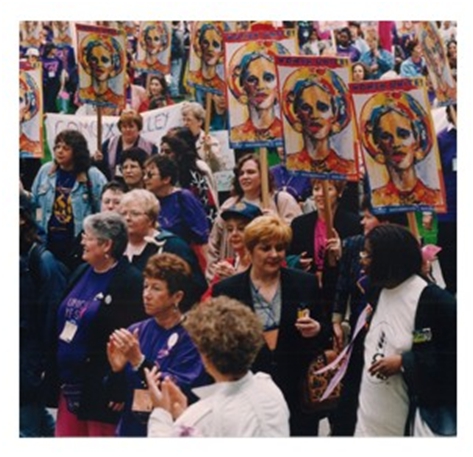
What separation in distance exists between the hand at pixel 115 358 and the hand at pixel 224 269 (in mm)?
684

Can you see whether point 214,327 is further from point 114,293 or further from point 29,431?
point 29,431

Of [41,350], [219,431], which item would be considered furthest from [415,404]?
[41,350]

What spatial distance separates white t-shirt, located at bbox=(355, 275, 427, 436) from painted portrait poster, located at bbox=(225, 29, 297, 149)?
1063 mm

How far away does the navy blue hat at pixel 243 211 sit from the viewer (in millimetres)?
5516

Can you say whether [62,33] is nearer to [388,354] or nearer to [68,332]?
[68,332]

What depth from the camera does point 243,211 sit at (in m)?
5.52

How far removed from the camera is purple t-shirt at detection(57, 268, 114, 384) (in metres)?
5.51

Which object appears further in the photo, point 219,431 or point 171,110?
point 171,110

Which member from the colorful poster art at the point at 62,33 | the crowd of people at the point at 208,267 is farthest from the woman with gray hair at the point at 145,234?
the colorful poster art at the point at 62,33

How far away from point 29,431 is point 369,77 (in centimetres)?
270

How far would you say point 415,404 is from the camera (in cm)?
545

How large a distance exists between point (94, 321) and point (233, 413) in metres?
0.93

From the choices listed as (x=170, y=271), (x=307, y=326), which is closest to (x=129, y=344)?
(x=170, y=271)

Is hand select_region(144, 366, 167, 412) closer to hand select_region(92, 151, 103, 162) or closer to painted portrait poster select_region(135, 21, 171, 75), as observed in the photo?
hand select_region(92, 151, 103, 162)
